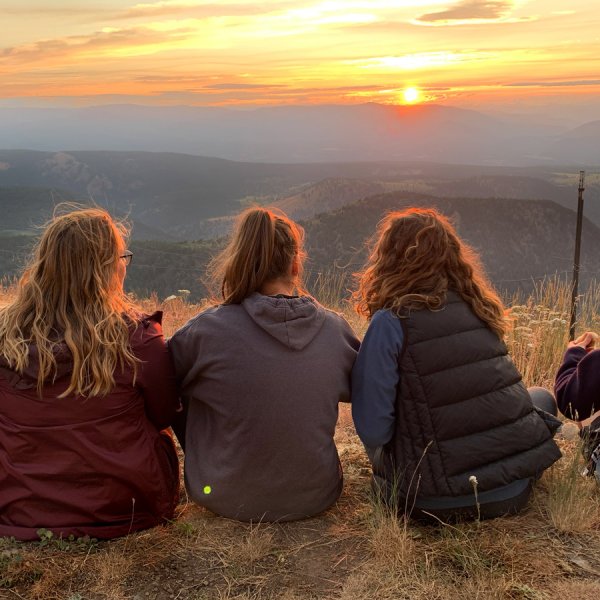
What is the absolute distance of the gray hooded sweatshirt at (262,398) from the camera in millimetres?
2457

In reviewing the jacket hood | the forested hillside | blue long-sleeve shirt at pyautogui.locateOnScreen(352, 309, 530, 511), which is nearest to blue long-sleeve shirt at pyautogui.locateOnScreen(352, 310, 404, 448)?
blue long-sleeve shirt at pyautogui.locateOnScreen(352, 309, 530, 511)

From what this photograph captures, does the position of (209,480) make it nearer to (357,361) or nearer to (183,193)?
(357,361)

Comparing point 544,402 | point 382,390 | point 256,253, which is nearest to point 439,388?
point 382,390

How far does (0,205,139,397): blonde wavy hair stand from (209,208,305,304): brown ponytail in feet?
1.40

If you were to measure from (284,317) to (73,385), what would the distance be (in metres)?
0.79

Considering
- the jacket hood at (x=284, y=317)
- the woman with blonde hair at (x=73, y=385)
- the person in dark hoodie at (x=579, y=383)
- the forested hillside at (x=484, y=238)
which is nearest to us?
the woman with blonde hair at (x=73, y=385)

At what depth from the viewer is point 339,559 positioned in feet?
7.99

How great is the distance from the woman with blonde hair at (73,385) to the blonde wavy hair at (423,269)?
0.91 meters

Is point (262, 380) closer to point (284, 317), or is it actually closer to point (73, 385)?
point (284, 317)

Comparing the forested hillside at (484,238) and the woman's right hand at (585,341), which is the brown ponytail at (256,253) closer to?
the woman's right hand at (585,341)

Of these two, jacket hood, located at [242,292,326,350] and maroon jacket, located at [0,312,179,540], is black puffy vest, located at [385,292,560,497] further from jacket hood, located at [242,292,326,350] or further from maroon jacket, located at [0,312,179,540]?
maroon jacket, located at [0,312,179,540]

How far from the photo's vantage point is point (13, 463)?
7.88 feet

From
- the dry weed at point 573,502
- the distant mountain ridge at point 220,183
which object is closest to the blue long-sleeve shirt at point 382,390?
the dry weed at point 573,502

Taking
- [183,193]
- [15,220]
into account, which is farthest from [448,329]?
[183,193]
